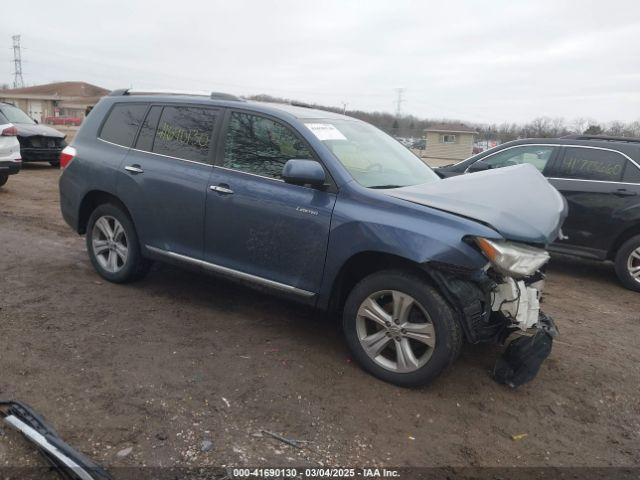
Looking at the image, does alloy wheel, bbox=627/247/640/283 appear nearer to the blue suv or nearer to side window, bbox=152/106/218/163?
the blue suv

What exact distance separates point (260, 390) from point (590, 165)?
5.42m

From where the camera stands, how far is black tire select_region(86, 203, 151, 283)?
4801mm

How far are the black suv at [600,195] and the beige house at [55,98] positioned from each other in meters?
67.9

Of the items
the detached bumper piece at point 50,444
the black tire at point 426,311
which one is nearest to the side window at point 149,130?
the black tire at point 426,311

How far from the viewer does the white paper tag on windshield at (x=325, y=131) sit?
3.94 meters

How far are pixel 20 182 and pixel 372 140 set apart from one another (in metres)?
10.1

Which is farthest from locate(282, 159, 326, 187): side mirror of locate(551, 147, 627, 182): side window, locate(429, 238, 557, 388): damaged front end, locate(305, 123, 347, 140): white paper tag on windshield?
locate(551, 147, 627, 182): side window

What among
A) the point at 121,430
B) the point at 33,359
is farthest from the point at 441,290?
the point at 33,359

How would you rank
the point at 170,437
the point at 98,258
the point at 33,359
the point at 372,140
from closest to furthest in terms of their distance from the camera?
the point at 170,437 < the point at 33,359 < the point at 372,140 < the point at 98,258

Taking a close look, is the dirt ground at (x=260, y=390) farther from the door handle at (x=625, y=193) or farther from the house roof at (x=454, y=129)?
the house roof at (x=454, y=129)

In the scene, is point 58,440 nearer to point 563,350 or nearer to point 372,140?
point 372,140

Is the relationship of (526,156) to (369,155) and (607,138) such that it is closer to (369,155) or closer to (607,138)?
(607,138)

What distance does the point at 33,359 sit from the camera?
3.50m

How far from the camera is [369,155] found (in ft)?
13.8
